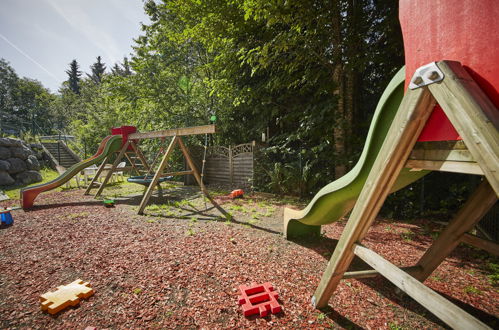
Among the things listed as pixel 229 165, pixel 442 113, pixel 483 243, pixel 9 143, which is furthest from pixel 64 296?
pixel 9 143

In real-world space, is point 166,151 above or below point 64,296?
above

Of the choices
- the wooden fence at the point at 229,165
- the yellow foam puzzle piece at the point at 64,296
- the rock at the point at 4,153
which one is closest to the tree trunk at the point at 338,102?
the wooden fence at the point at 229,165

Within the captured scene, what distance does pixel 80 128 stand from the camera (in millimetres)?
19688

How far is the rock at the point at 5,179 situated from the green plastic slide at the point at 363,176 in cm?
1355

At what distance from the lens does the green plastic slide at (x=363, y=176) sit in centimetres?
188

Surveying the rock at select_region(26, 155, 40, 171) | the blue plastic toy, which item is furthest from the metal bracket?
the rock at select_region(26, 155, 40, 171)

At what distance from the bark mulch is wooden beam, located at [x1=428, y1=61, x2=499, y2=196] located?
6.05 ft

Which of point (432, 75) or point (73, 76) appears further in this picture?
point (73, 76)

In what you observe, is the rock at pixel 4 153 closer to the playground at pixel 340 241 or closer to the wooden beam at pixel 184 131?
the playground at pixel 340 241

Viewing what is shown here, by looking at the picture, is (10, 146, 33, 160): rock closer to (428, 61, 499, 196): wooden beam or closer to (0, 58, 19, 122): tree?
(428, 61, 499, 196): wooden beam

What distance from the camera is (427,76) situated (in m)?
1.22

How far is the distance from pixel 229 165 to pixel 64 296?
8000 millimetres

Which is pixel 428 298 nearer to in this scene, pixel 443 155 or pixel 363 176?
pixel 443 155

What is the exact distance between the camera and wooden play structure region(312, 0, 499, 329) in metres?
1.05
